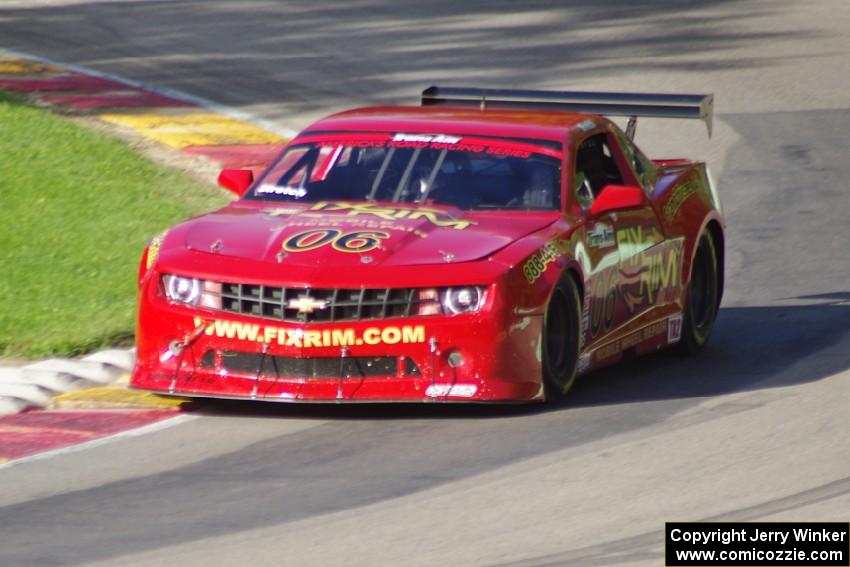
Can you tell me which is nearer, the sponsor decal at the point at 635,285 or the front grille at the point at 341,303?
the front grille at the point at 341,303

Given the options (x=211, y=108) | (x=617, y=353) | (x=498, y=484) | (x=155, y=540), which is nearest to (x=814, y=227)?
(x=617, y=353)

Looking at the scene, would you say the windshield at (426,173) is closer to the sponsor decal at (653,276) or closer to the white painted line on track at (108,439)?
the sponsor decal at (653,276)

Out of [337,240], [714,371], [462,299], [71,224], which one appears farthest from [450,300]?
[71,224]

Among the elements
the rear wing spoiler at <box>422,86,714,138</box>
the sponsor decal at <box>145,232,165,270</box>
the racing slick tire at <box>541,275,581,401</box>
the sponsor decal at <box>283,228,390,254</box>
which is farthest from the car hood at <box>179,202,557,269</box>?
the rear wing spoiler at <box>422,86,714,138</box>

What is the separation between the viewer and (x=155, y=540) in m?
6.66

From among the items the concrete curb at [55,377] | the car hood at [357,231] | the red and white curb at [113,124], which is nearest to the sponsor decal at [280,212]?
the car hood at [357,231]

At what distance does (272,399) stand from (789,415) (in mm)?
2424

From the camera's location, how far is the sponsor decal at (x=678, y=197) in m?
10.2

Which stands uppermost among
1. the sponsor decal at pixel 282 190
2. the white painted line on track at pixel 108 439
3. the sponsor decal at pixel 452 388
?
the sponsor decal at pixel 282 190

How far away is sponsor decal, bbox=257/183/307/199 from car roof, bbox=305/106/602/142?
19.5 inches

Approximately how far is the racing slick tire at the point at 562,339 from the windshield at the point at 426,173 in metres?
0.59

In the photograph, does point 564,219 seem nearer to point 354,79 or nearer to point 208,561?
point 208,561

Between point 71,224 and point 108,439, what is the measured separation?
5144 millimetres

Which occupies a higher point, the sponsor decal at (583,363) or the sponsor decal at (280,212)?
the sponsor decal at (280,212)
